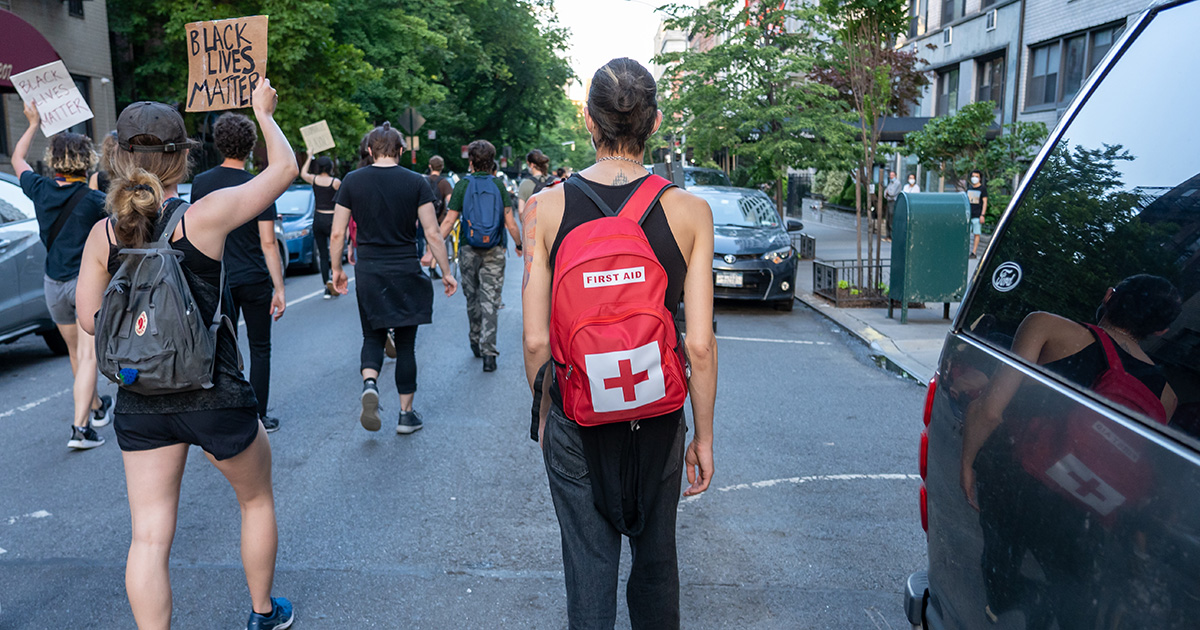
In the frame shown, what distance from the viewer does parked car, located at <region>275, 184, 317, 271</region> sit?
1576 cm

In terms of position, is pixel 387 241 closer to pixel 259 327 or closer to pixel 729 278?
pixel 259 327

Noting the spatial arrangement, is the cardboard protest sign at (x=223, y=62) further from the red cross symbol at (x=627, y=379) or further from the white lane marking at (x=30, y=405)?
the white lane marking at (x=30, y=405)

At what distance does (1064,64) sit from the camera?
73.8ft

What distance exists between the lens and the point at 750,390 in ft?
25.1

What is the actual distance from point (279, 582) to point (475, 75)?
43275 millimetres

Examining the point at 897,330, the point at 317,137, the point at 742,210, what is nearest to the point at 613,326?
the point at 897,330

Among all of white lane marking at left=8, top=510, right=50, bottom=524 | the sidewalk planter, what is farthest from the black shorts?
Result: the sidewalk planter

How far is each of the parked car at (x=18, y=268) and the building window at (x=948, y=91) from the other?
26114 millimetres

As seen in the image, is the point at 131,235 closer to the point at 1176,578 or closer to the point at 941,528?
the point at 941,528

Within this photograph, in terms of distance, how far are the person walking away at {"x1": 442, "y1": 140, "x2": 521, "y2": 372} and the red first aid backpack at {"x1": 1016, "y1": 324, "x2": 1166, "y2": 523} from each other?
6.61m

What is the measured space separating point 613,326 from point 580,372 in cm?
14

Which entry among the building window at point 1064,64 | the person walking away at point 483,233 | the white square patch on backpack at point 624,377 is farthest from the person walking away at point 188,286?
the building window at point 1064,64

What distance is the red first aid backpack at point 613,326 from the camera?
2213 mm

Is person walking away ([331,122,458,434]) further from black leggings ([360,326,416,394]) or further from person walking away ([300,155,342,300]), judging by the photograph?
person walking away ([300,155,342,300])
